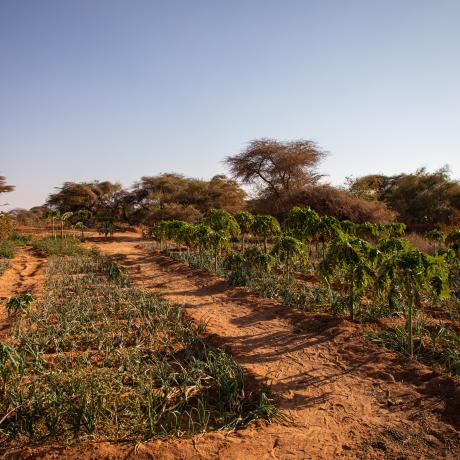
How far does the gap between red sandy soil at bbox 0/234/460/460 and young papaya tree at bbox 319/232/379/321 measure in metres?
0.66

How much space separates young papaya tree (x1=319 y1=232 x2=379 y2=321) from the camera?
19.1 feet

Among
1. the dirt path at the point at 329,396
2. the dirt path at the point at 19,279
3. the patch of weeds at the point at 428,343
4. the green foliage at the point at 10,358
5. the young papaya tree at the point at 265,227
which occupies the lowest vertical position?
the dirt path at the point at 329,396

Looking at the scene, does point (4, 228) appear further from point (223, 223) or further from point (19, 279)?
point (223, 223)

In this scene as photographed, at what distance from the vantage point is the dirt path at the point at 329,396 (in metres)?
3.35

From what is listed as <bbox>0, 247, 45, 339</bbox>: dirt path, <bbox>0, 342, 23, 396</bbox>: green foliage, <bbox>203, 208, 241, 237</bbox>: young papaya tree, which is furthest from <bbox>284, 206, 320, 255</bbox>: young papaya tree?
<bbox>0, 342, 23, 396</bbox>: green foliage

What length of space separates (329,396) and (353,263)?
243cm

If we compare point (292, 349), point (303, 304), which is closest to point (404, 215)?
point (303, 304)

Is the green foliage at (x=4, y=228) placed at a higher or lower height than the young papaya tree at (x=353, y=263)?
higher

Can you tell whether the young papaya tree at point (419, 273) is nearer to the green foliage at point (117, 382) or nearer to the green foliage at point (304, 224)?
the green foliage at point (117, 382)

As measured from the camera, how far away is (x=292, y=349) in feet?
18.2

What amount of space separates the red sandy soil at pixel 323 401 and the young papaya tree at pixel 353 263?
2.18ft

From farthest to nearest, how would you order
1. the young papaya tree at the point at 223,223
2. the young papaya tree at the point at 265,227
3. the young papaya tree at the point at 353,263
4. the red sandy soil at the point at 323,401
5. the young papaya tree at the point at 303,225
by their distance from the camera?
the young papaya tree at the point at 223,223 → the young papaya tree at the point at 265,227 → the young papaya tree at the point at 303,225 → the young papaya tree at the point at 353,263 → the red sandy soil at the point at 323,401

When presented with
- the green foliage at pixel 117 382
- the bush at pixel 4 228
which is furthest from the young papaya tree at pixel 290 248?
the bush at pixel 4 228

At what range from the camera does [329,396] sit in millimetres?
4258
